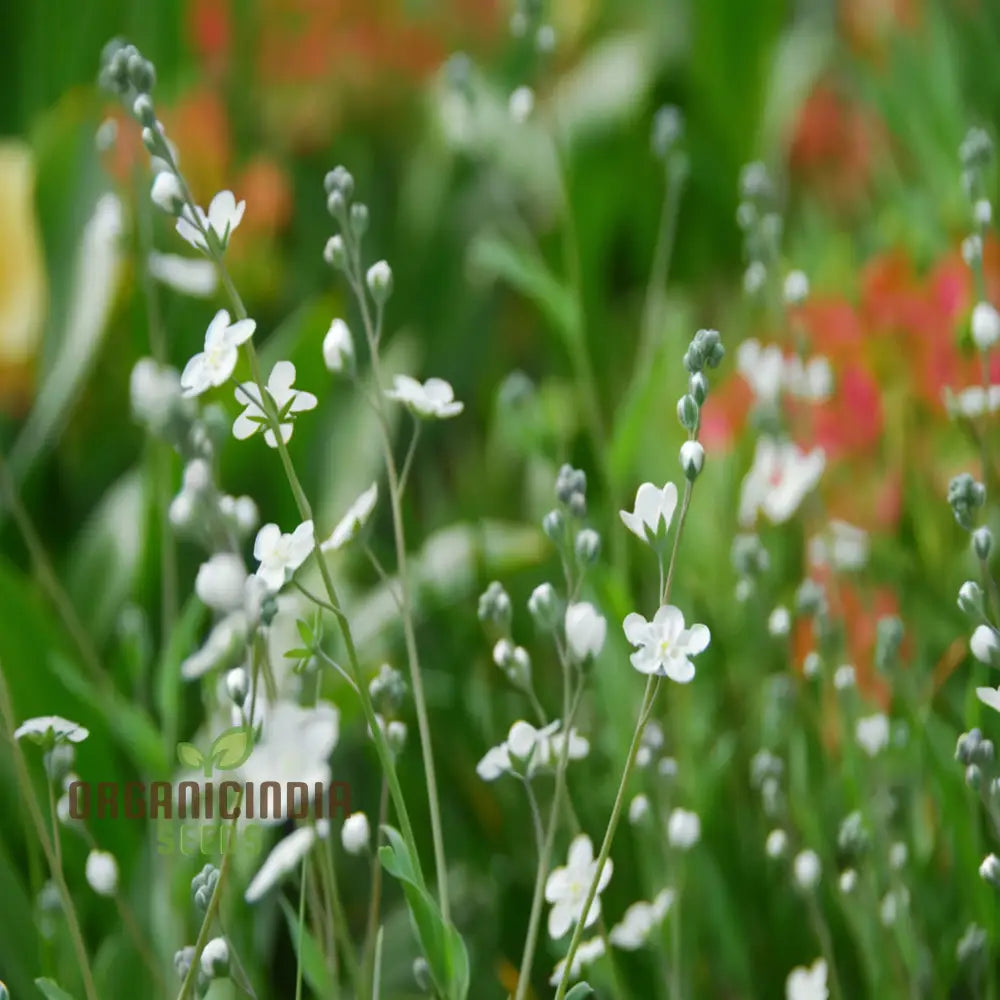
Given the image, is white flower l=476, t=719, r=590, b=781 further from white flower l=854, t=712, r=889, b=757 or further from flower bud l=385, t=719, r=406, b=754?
white flower l=854, t=712, r=889, b=757

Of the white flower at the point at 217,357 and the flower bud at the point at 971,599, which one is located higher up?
the white flower at the point at 217,357

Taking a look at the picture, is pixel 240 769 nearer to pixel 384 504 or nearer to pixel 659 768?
pixel 659 768

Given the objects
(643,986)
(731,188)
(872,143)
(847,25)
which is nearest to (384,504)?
(643,986)

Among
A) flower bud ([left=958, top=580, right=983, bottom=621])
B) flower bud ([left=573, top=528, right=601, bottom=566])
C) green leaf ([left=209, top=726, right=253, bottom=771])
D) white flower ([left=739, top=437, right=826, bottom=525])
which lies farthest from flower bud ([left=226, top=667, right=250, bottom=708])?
white flower ([left=739, top=437, right=826, bottom=525])

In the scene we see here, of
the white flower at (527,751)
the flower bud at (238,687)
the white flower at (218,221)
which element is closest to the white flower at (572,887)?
the white flower at (527,751)

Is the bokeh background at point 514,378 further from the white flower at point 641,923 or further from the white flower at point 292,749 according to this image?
the white flower at point 292,749

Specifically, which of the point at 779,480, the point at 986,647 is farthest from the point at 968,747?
the point at 779,480

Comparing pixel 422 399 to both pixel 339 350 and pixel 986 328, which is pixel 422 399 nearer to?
pixel 339 350
